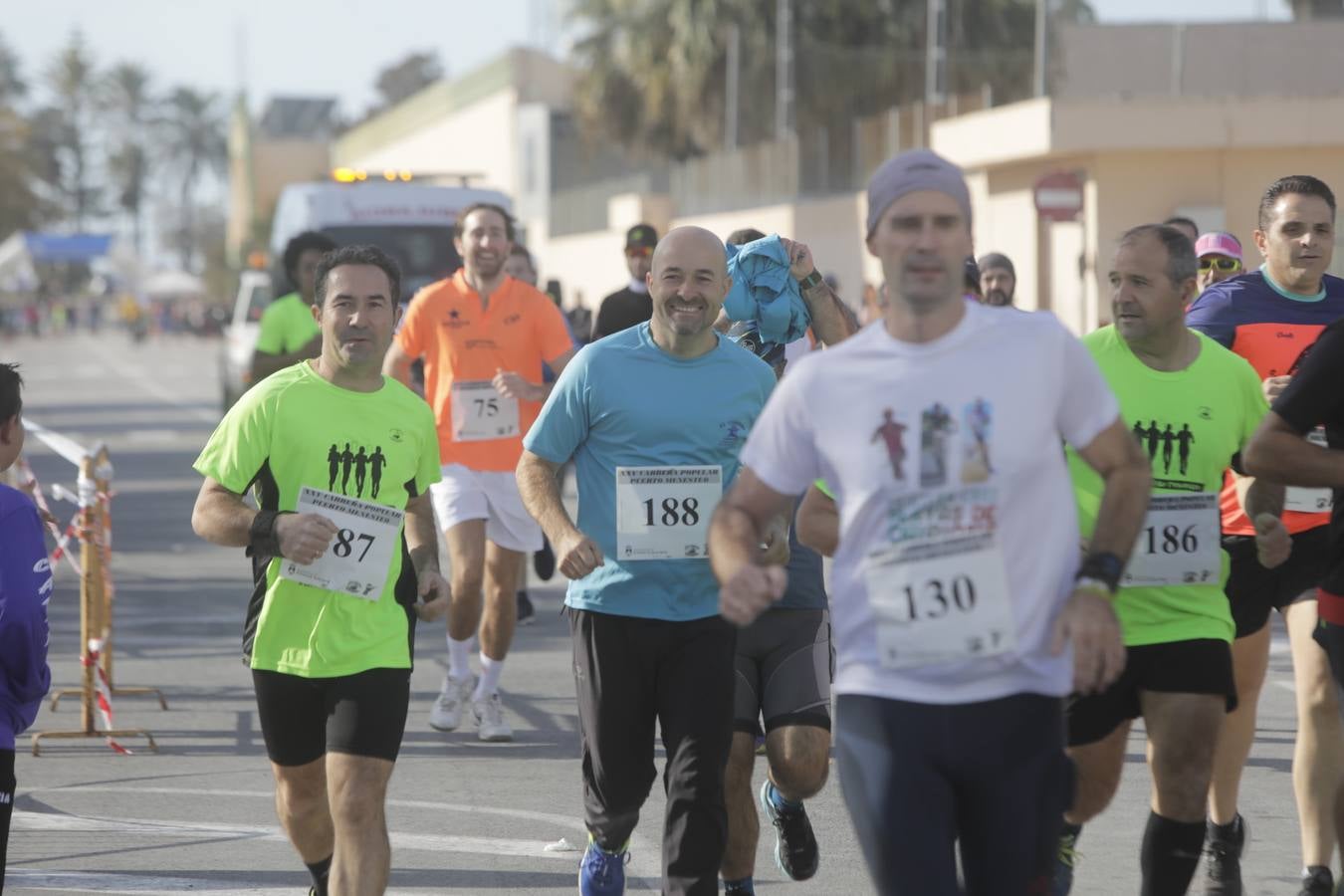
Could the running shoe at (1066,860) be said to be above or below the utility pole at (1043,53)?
below

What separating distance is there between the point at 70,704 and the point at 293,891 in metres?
4.11

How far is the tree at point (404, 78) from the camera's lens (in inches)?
5546

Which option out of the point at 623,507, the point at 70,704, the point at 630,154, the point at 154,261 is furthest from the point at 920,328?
the point at 154,261

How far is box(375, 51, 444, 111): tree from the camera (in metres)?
141

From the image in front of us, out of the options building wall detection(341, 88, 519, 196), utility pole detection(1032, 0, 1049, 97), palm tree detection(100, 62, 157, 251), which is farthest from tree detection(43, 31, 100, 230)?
utility pole detection(1032, 0, 1049, 97)

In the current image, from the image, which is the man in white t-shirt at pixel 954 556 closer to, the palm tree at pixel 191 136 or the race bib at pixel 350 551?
the race bib at pixel 350 551

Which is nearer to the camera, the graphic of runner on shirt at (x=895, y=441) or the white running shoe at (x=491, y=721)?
the graphic of runner on shirt at (x=895, y=441)

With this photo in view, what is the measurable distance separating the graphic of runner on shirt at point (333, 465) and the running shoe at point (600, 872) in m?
1.16

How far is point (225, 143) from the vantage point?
188125 millimetres

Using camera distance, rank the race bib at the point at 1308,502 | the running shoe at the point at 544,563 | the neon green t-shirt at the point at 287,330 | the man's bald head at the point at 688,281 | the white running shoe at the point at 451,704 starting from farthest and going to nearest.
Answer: the running shoe at the point at 544,563 → the neon green t-shirt at the point at 287,330 → the white running shoe at the point at 451,704 → the race bib at the point at 1308,502 → the man's bald head at the point at 688,281

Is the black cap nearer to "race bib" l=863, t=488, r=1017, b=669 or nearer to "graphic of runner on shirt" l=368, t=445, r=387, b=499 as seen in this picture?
"graphic of runner on shirt" l=368, t=445, r=387, b=499

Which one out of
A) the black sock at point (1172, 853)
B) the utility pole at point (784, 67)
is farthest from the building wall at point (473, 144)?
the black sock at point (1172, 853)

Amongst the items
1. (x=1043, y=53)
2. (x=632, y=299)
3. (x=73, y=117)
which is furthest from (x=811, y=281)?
(x=73, y=117)

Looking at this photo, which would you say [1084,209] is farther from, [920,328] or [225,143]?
[225,143]
